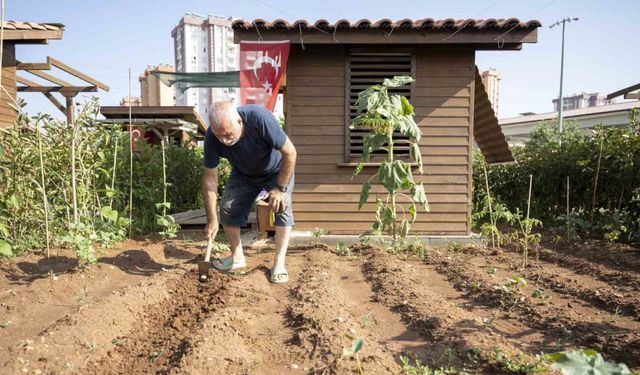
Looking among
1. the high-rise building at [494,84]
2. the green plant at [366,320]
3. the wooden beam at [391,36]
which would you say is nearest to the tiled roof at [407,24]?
the wooden beam at [391,36]

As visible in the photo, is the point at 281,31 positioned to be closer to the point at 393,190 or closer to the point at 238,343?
the point at 393,190

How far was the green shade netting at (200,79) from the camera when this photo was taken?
709 centimetres

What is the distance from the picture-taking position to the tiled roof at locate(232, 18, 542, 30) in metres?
5.33

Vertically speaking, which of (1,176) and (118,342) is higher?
(1,176)

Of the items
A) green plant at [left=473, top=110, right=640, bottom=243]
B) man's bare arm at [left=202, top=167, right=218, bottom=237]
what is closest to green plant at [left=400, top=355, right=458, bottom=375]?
man's bare arm at [left=202, top=167, right=218, bottom=237]

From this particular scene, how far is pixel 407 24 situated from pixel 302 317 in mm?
4226

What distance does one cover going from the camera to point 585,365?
4.36 ft

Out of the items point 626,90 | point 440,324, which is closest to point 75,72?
point 440,324

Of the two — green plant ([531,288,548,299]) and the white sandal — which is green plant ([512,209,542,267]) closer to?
green plant ([531,288,548,299])

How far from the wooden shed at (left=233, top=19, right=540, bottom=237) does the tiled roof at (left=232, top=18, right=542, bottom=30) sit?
322 mm

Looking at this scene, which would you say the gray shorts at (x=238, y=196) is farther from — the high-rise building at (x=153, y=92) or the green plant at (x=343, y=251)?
the high-rise building at (x=153, y=92)

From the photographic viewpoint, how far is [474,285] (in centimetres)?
331

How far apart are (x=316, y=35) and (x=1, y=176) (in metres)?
3.91

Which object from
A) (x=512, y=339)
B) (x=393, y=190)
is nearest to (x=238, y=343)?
(x=512, y=339)
